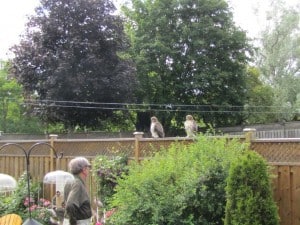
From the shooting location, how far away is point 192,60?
93.3 feet

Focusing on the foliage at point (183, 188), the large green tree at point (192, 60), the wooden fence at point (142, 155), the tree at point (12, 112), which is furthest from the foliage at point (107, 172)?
A: the tree at point (12, 112)

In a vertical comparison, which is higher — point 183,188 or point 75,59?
point 75,59

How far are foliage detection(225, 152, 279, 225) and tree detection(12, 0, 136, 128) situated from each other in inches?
701

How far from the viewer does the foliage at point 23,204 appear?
9.88 metres

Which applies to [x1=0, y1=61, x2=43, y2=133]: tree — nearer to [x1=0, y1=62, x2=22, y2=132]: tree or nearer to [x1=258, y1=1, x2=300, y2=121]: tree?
[x1=0, y1=62, x2=22, y2=132]: tree

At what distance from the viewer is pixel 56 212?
8.73m

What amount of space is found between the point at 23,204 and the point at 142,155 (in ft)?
10.5

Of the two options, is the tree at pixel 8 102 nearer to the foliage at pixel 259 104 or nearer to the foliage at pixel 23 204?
the foliage at pixel 259 104

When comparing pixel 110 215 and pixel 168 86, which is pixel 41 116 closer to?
pixel 168 86

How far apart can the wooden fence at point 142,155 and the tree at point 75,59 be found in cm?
1133

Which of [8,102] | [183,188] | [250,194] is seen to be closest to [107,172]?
[183,188]

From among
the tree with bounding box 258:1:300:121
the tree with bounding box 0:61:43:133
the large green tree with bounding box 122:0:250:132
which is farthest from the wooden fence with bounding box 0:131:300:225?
the tree with bounding box 258:1:300:121

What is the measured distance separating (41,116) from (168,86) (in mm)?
8008

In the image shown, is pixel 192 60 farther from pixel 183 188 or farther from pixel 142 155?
pixel 183 188
